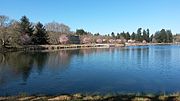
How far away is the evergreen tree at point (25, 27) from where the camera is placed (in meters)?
75.9

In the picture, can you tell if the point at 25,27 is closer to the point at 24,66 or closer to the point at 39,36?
the point at 39,36

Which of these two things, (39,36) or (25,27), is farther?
(39,36)

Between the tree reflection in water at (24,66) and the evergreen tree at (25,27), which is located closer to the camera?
the tree reflection in water at (24,66)

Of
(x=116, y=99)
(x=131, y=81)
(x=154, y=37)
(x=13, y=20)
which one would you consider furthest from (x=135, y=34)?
(x=116, y=99)

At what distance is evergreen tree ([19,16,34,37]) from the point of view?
7588cm

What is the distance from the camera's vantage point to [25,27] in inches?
3039

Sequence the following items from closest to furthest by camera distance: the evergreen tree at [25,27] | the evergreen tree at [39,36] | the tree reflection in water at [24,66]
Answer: the tree reflection in water at [24,66], the evergreen tree at [25,27], the evergreen tree at [39,36]

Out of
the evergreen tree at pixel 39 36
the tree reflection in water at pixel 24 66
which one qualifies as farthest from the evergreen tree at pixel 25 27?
the tree reflection in water at pixel 24 66

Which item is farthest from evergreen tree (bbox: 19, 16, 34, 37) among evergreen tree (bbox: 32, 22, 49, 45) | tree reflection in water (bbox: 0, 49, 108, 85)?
tree reflection in water (bbox: 0, 49, 108, 85)

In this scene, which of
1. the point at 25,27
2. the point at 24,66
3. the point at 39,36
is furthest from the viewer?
the point at 39,36

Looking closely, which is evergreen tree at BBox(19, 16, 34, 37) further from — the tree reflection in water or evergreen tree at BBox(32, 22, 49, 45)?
the tree reflection in water

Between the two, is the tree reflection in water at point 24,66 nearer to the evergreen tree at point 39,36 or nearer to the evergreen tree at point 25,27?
the evergreen tree at point 25,27

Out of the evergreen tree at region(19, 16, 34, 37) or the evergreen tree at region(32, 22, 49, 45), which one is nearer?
the evergreen tree at region(19, 16, 34, 37)

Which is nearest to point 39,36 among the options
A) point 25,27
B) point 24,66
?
point 25,27
